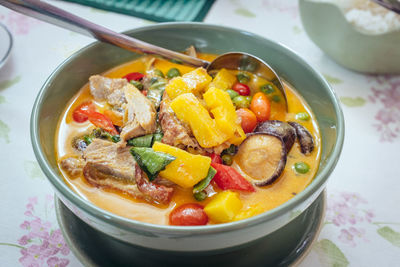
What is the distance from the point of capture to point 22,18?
3.85m

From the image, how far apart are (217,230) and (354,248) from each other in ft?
3.57

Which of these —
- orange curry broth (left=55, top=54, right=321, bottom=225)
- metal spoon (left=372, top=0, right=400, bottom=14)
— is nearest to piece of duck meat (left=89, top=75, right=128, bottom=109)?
orange curry broth (left=55, top=54, right=321, bottom=225)

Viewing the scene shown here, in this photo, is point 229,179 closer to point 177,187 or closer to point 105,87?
point 177,187

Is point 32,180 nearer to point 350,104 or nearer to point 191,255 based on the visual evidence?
point 191,255

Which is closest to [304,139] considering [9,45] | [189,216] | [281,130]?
[281,130]

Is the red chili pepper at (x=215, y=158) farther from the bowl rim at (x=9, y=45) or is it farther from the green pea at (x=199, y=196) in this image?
the bowl rim at (x=9, y=45)

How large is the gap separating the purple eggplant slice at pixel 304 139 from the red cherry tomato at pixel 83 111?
1.30 m

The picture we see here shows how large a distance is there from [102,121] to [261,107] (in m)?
0.99

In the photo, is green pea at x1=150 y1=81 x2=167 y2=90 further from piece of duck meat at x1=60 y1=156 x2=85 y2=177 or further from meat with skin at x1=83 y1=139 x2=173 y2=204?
piece of duck meat at x1=60 y1=156 x2=85 y2=177

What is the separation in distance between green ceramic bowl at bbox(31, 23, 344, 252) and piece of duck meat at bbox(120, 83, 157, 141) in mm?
416

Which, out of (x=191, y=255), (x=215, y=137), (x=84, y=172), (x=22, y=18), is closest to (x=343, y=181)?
(x=215, y=137)

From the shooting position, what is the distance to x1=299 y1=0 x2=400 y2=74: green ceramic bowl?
3.11 metres

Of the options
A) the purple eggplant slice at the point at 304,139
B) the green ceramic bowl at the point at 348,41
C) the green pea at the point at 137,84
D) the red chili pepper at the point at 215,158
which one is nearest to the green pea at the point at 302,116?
the purple eggplant slice at the point at 304,139

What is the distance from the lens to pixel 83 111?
2.59 metres
